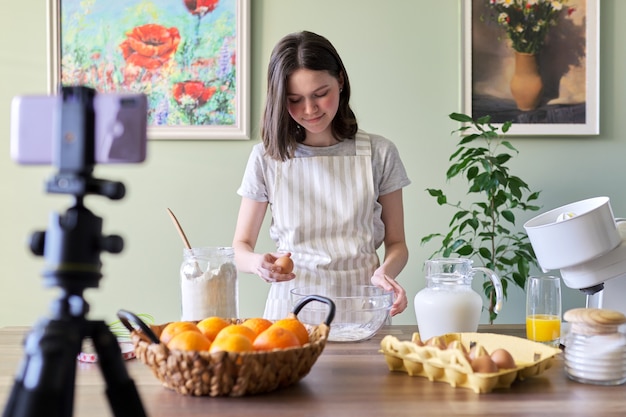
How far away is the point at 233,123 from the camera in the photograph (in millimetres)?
Answer: 2764

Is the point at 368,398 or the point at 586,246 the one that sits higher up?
the point at 586,246

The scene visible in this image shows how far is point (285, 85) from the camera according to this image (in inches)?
72.1

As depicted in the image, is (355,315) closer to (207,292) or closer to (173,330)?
(207,292)

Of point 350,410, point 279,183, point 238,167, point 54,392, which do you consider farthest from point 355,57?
point 54,392

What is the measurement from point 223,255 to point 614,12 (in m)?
2.10

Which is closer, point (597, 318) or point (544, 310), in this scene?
point (597, 318)

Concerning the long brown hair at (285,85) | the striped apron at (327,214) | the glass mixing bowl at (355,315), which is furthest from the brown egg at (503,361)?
the long brown hair at (285,85)

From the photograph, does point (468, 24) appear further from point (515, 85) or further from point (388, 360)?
point (388, 360)

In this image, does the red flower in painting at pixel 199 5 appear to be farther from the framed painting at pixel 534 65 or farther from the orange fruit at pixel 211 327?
the orange fruit at pixel 211 327

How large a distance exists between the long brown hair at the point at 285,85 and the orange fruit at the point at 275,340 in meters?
0.88

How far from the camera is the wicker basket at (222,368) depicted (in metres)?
1.00

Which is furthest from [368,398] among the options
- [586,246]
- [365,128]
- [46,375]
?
[365,128]

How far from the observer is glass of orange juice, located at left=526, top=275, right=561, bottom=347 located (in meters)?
1.40

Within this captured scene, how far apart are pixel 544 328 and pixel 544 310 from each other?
41 mm
